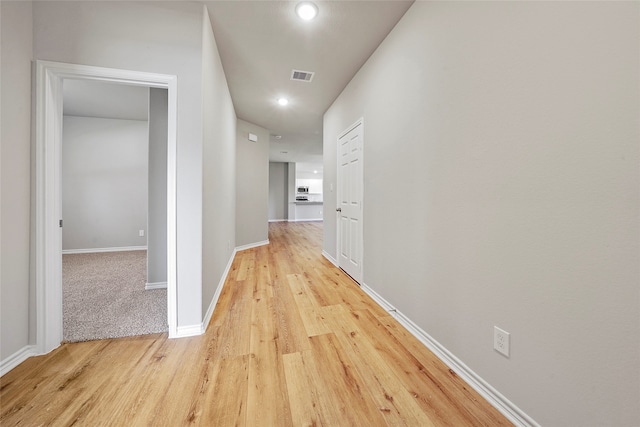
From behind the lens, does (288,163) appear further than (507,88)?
Yes

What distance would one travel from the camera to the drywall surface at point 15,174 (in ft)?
4.45

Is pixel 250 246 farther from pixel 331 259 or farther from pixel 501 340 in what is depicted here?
pixel 501 340

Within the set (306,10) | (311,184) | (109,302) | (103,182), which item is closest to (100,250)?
(103,182)

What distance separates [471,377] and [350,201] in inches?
85.7

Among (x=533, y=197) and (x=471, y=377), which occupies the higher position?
(x=533, y=197)

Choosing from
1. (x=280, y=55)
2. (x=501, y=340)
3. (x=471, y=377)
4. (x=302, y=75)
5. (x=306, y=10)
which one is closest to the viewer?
(x=501, y=340)

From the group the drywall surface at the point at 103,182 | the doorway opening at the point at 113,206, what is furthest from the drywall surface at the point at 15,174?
the drywall surface at the point at 103,182

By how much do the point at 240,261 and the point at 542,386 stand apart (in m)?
3.75

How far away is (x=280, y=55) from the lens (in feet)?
8.29

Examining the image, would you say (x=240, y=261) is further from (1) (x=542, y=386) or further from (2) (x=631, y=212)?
(2) (x=631, y=212)

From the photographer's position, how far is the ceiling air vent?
287cm

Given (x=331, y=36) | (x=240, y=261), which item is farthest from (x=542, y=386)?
(x=240, y=261)

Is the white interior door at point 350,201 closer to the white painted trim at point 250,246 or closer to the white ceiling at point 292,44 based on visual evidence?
the white ceiling at point 292,44

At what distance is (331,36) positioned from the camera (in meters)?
2.22
